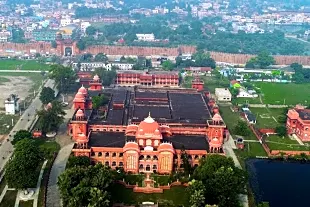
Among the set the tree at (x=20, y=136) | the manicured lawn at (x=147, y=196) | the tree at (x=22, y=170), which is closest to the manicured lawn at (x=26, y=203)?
the tree at (x=22, y=170)

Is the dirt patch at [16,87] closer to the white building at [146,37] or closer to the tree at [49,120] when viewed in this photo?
the tree at [49,120]

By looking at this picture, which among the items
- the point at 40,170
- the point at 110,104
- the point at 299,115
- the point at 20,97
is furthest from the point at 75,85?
the point at 299,115

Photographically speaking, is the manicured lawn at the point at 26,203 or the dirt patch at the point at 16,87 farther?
the dirt patch at the point at 16,87

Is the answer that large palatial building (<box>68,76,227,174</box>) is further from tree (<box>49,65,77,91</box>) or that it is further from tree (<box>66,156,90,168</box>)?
tree (<box>49,65,77,91</box>)

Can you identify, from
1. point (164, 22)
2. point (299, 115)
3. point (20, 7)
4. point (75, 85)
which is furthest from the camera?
point (20, 7)

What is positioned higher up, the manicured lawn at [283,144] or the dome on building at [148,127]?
the dome on building at [148,127]

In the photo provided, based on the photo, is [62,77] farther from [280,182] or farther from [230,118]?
[280,182]

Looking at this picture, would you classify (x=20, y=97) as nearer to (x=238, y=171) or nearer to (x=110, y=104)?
(x=110, y=104)

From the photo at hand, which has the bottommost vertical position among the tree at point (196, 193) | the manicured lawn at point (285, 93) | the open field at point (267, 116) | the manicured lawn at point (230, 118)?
the open field at point (267, 116)

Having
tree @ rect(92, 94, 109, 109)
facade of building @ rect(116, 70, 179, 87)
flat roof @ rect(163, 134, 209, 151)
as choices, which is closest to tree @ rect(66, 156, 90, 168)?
flat roof @ rect(163, 134, 209, 151)
